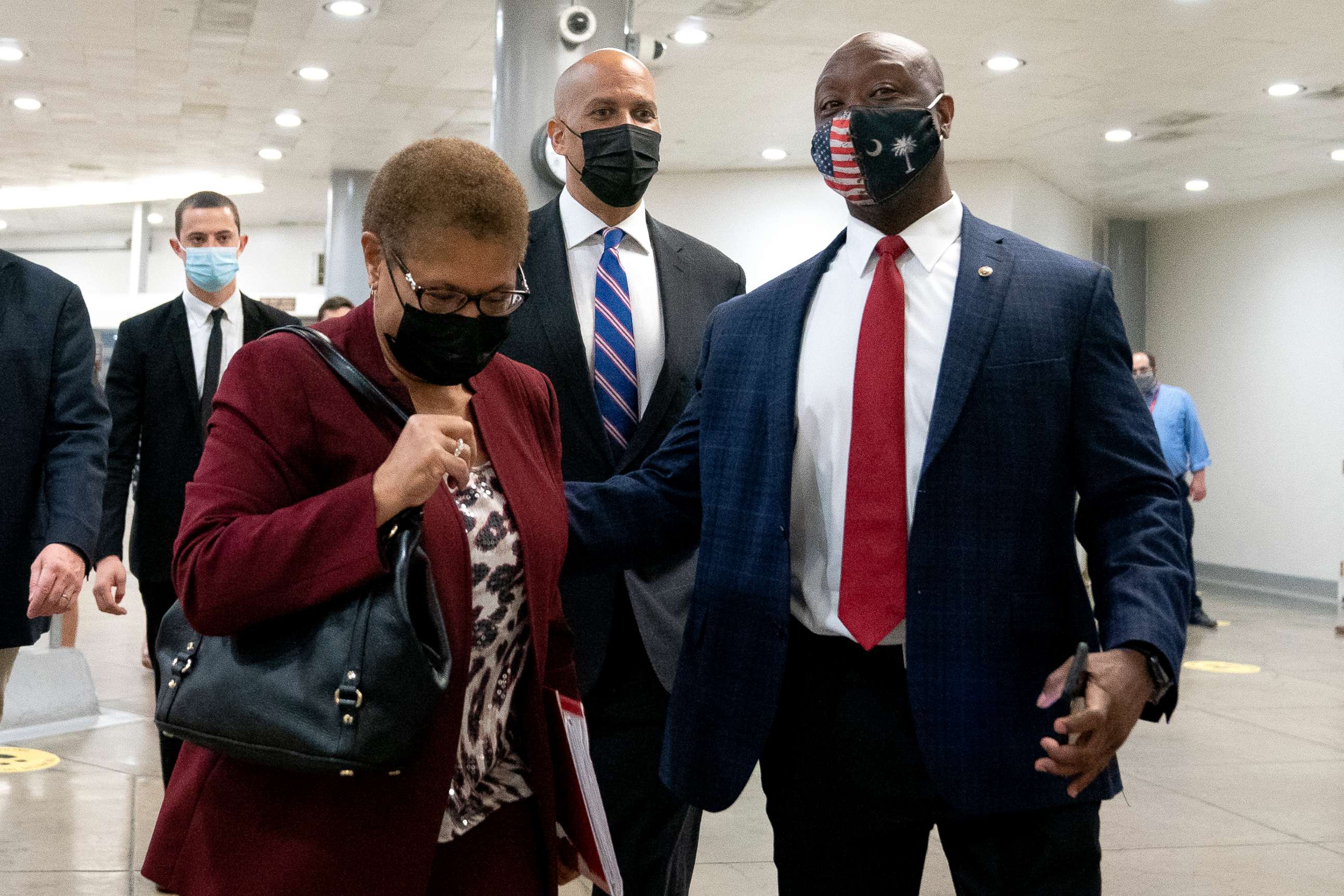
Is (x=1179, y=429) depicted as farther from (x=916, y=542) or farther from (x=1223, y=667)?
(x=916, y=542)

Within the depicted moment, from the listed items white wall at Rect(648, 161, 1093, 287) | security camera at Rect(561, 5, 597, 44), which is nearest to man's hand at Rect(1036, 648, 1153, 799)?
security camera at Rect(561, 5, 597, 44)

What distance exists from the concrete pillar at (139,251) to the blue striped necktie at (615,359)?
62.8 feet

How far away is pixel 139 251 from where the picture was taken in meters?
20.9

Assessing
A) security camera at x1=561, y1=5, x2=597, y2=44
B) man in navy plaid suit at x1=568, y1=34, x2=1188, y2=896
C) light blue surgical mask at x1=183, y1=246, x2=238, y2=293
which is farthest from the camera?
security camera at x1=561, y1=5, x2=597, y2=44

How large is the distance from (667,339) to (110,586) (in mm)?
1930

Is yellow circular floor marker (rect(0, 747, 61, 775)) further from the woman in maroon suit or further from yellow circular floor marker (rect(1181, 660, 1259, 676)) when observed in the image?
yellow circular floor marker (rect(1181, 660, 1259, 676))

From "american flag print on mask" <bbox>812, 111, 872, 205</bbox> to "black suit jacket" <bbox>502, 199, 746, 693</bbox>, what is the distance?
0.54 metres

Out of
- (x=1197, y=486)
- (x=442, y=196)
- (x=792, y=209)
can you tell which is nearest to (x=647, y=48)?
(x=442, y=196)

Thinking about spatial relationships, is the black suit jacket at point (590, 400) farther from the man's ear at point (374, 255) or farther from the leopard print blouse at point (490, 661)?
the man's ear at point (374, 255)

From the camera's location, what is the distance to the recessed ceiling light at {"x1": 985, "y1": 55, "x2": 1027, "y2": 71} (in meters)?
9.65

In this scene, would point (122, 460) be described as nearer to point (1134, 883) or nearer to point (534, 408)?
point (534, 408)

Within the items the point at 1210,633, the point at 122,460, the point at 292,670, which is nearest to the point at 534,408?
the point at 292,670

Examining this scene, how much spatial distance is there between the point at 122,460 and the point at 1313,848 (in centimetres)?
458

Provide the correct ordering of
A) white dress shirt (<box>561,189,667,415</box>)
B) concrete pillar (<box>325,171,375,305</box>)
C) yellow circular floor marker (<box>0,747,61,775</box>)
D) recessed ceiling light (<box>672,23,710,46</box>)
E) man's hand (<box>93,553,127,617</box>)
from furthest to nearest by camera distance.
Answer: concrete pillar (<box>325,171,375,305</box>), recessed ceiling light (<box>672,23,710,46</box>), yellow circular floor marker (<box>0,747,61,775</box>), man's hand (<box>93,553,127,617</box>), white dress shirt (<box>561,189,667,415</box>)
